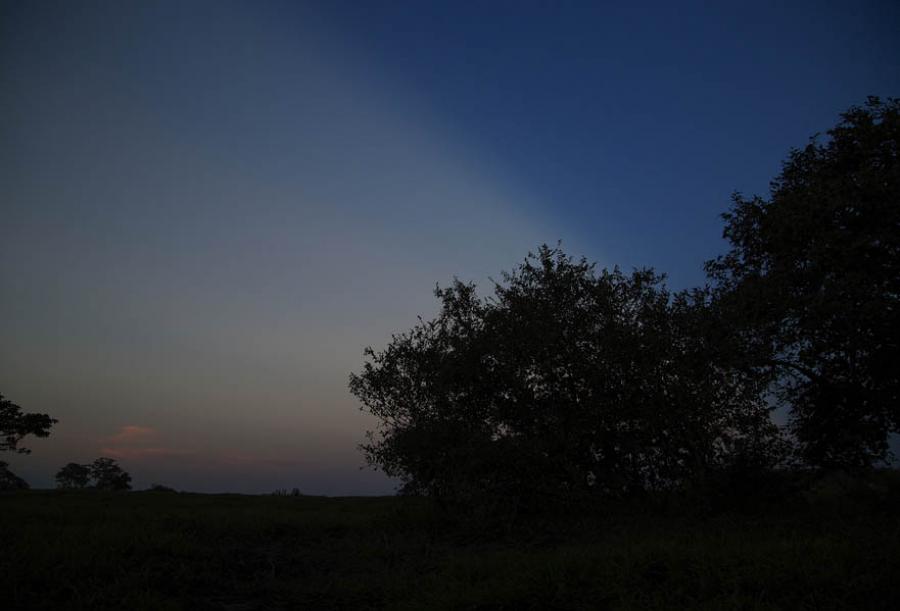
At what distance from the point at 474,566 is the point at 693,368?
1180 cm

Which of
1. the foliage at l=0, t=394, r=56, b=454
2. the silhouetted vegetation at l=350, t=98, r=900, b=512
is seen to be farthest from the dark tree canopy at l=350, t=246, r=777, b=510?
the foliage at l=0, t=394, r=56, b=454

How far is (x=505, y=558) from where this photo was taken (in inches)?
493

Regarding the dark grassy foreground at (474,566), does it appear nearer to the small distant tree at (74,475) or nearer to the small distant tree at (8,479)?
the small distant tree at (8,479)

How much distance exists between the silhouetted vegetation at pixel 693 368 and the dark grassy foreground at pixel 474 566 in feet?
9.28

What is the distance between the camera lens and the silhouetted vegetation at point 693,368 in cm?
1673

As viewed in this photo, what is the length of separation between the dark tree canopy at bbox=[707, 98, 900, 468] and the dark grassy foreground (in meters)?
3.29

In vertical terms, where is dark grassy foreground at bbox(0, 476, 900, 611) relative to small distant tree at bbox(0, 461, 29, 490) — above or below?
below

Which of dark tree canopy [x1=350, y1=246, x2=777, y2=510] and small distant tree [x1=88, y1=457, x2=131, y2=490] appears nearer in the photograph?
dark tree canopy [x1=350, y1=246, x2=777, y2=510]

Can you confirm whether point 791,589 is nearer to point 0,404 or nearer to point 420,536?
point 420,536

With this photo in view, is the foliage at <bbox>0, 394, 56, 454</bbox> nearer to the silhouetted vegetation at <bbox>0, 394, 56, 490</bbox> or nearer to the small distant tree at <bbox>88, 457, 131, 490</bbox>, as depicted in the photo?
the silhouetted vegetation at <bbox>0, 394, 56, 490</bbox>

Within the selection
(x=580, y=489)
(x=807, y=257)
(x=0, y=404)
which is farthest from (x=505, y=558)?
(x=0, y=404)

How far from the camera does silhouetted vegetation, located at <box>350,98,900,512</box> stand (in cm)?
1673

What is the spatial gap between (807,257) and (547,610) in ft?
49.1

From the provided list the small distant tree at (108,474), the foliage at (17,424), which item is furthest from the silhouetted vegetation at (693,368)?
the small distant tree at (108,474)
